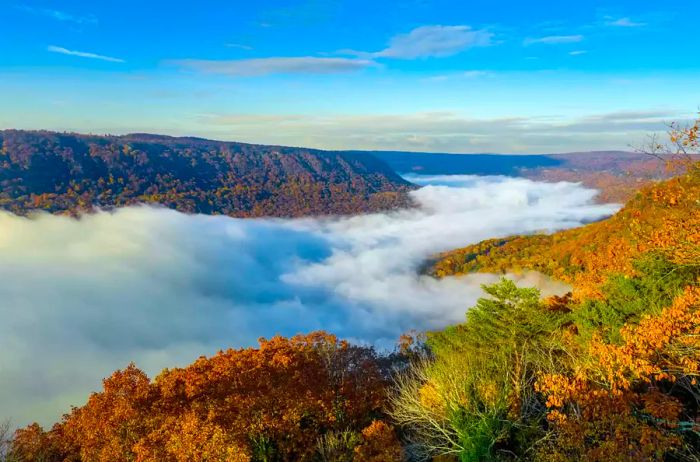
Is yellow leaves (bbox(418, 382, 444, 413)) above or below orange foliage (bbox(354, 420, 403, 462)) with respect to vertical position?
above

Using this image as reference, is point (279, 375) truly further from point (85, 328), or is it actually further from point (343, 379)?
point (85, 328)

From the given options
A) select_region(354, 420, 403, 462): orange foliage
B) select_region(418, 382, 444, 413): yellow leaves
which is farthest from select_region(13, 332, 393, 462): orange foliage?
select_region(418, 382, 444, 413): yellow leaves

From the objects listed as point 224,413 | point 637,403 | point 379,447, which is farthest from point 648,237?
point 224,413

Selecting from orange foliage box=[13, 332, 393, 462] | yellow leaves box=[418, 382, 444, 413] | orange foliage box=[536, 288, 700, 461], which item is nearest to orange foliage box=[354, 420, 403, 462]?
orange foliage box=[13, 332, 393, 462]

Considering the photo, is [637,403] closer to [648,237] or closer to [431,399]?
[648,237]

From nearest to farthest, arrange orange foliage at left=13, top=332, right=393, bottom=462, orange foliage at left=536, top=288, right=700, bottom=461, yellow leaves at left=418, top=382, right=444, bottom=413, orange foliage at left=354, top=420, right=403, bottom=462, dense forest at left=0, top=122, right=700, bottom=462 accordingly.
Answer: orange foliage at left=536, top=288, right=700, bottom=461, dense forest at left=0, top=122, right=700, bottom=462, orange foliage at left=13, top=332, right=393, bottom=462, orange foliage at left=354, top=420, right=403, bottom=462, yellow leaves at left=418, top=382, right=444, bottom=413

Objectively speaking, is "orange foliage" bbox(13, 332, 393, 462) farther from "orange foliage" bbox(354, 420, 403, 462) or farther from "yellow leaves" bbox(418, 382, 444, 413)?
"yellow leaves" bbox(418, 382, 444, 413)

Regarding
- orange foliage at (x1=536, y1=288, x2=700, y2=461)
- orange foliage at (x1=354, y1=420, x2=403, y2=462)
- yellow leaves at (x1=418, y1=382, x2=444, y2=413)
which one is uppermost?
orange foliage at (x1=536, y1=288, x2=700, y2=461)

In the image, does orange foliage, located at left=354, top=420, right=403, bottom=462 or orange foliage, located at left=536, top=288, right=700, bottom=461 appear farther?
orange foliage, located at left=354, top=420, right=403, bottom=462

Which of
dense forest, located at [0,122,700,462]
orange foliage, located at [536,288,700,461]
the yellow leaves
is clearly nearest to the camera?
orange foliage, located at [536,288,700,461]

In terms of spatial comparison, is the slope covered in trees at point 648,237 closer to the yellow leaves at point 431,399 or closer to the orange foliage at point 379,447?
the yellow leaves at point 431,399
